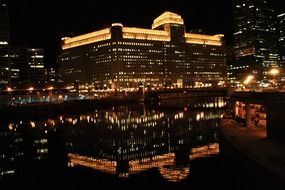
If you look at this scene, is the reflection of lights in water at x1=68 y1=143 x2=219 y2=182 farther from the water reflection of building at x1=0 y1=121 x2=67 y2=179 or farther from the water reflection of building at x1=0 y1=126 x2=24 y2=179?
the water reflection of building at x1=0 y1=126 x2=24 y2=179

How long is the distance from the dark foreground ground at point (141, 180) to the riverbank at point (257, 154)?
87 cm

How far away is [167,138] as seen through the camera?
54.0m

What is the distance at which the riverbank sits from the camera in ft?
86.9

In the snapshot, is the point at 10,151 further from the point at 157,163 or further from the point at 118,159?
the point at 157,163

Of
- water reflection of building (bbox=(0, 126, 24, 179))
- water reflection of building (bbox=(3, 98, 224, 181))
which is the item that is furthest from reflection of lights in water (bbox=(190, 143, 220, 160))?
water reflection of building (bbox=(0, 126, 24, 179))

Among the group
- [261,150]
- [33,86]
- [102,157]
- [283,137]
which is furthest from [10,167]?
[33,86]

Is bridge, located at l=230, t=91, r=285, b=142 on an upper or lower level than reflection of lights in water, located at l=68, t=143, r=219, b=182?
upper

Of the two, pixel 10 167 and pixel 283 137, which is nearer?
pixel 283 137

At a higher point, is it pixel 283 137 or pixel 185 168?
pixel 283 137

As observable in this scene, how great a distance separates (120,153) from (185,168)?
1191cm

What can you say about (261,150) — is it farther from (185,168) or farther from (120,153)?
(120,153)

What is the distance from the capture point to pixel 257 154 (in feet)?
99.6

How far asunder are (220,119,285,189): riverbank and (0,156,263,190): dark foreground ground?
34.1 inches

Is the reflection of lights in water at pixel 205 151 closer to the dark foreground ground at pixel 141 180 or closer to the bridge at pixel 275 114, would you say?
the dark foreground ground at pixel 141 180
